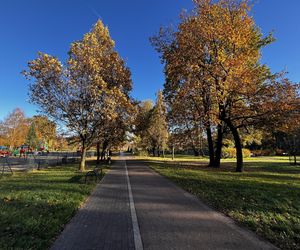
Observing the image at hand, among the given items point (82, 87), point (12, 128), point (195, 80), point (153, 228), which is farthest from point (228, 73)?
point (12, 128)

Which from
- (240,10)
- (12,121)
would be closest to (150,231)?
(240,10)

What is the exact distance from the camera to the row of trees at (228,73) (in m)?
19.7

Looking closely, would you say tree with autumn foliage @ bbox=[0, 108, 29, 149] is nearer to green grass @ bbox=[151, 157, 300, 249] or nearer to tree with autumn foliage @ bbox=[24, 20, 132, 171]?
tree with autumn foliage @ bbox=[24, 20, 132, 171]

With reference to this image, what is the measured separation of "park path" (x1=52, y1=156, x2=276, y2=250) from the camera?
5316 mm

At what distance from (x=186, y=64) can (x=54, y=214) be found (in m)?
17.6

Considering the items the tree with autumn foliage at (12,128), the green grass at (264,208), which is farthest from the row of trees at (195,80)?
the tree with autumn foliage at (12,128)

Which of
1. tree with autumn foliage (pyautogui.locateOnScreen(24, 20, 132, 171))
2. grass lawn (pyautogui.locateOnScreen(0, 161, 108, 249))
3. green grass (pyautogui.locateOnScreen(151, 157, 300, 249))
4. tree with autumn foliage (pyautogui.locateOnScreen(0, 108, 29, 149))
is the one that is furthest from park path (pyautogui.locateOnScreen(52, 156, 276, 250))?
tree with autumn foliage (pyautogui.locateOnScreen(0, 108, 29, 149))

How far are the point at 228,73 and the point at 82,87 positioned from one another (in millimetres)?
11006

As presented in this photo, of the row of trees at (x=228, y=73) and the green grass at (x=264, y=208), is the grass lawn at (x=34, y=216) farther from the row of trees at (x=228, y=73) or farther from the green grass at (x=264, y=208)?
the row of trees at (x=228, y=73)

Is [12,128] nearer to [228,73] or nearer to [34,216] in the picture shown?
[228,73]

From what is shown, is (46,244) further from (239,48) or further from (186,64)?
(239,48)

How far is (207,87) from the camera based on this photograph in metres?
22.1

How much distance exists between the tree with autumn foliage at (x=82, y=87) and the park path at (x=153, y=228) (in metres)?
12.6

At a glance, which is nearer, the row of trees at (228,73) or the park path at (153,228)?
the park path at (153,228)
